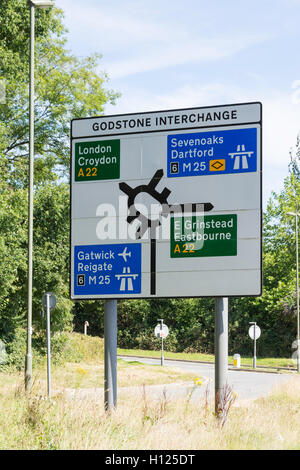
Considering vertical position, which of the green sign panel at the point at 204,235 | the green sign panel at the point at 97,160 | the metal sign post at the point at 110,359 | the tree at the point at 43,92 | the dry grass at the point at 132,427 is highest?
the tree at the point at 43,92

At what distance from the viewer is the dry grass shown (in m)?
7.68

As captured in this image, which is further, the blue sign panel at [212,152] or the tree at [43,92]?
the tree at [43,92]

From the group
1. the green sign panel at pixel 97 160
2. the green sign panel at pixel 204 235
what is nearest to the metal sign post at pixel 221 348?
the green sign panel at pixel 204 235

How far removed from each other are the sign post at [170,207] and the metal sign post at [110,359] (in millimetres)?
33

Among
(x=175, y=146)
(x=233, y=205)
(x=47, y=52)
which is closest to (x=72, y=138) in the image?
(x=175, y=146)

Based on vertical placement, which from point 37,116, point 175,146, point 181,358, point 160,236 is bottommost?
point 181,358

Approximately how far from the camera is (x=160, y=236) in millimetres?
9789

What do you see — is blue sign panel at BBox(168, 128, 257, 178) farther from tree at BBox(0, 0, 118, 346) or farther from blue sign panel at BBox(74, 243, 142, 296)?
tree at BBox(0, 0, 118, 346)

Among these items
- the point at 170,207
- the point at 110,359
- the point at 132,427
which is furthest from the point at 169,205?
the point at 132,427

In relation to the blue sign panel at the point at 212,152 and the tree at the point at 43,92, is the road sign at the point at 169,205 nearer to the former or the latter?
the blue sign panel at the point at 212,152

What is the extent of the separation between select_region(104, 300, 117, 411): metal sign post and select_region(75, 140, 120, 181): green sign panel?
5.99 feet

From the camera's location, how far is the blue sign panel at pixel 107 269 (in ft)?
32.3
